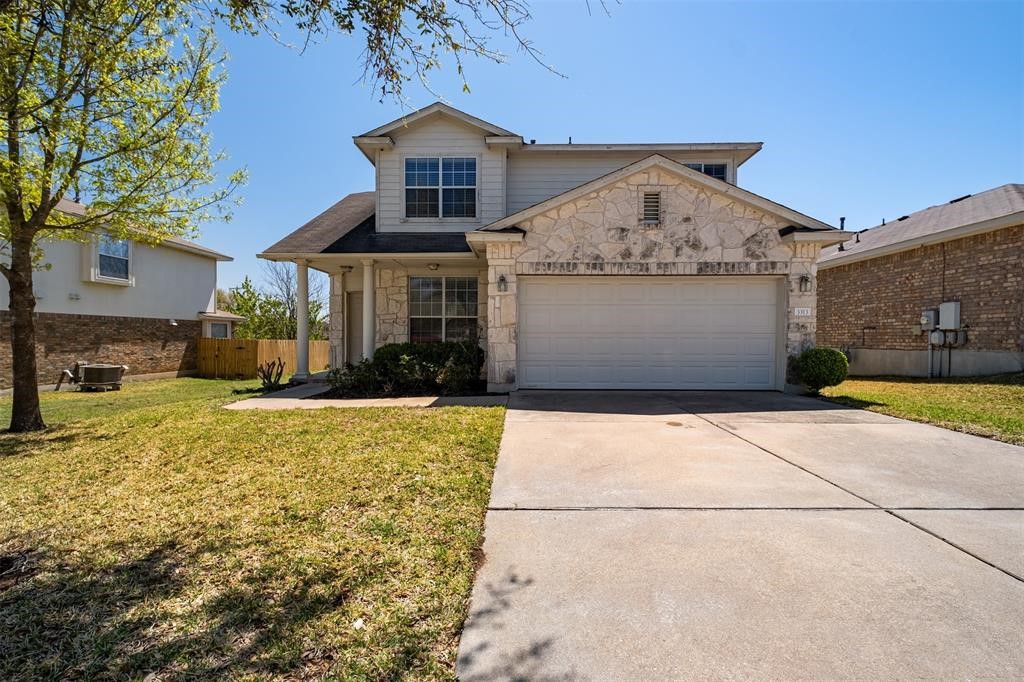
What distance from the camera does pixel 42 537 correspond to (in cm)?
339

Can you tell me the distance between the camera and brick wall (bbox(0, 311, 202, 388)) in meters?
14.1

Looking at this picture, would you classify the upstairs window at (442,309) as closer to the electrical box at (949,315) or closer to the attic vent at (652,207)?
the attic vent at (652,207)

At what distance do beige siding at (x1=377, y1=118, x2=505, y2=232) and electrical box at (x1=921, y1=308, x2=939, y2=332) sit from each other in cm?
1296

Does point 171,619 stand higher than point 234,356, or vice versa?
point 234,356

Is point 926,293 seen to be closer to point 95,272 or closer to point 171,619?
point 171,619

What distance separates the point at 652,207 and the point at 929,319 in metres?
10.5

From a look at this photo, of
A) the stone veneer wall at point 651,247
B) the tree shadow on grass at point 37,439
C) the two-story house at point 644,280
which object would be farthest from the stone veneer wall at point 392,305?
the tree shadow on grass at point 37,439

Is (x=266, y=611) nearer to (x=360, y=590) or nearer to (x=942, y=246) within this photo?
(x=360, y=590)

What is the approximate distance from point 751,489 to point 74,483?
20.9 feet

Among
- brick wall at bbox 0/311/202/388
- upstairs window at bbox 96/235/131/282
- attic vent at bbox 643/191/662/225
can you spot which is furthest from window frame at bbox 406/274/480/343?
brick wall at bbox 0/311/202/388

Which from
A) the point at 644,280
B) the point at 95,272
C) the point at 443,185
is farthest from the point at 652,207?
the point at 95,272

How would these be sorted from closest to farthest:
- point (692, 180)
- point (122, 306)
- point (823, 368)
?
point (823, 368) < point (692, 180) < point (122, 306)

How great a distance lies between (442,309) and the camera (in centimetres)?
1250

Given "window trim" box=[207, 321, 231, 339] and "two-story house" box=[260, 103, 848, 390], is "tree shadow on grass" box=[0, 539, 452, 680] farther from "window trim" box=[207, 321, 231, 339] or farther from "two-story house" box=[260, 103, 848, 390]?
"window trim" box=[207, 321, 231, 339]
